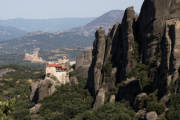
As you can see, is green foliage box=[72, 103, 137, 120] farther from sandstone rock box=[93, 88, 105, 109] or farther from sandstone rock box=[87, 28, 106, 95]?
sandstone rock box=[87, 28, 106, 95]

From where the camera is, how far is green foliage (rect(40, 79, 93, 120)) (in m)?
65.9

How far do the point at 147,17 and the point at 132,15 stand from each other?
16.2 ft

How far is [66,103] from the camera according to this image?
71.1 m

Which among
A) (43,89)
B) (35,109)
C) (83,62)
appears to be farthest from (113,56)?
(83,62)

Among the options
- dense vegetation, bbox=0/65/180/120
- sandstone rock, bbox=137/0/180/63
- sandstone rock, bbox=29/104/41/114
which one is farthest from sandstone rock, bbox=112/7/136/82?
sandstone rock, bbox=29/104/41/114

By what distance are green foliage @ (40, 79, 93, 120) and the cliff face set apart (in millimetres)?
2674

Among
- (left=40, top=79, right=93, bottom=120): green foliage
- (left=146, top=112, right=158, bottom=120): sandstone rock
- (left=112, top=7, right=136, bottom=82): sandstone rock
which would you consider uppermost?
(left=112, top=7, right=136, bottom=82): sandstone rock

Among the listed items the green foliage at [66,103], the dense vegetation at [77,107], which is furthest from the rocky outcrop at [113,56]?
the dense vegetation at [77,107]

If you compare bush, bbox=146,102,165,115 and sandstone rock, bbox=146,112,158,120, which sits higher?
bush, bbox=146,102,165,115

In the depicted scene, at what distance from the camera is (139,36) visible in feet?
214

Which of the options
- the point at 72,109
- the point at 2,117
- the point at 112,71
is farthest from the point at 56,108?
the point at 2,117

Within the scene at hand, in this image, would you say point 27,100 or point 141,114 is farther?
point 27,100

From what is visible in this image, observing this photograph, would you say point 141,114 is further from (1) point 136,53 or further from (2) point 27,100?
(2) point 27,100

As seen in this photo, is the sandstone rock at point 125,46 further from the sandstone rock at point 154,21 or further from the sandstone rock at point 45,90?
the sandstone rock at point 45,90
